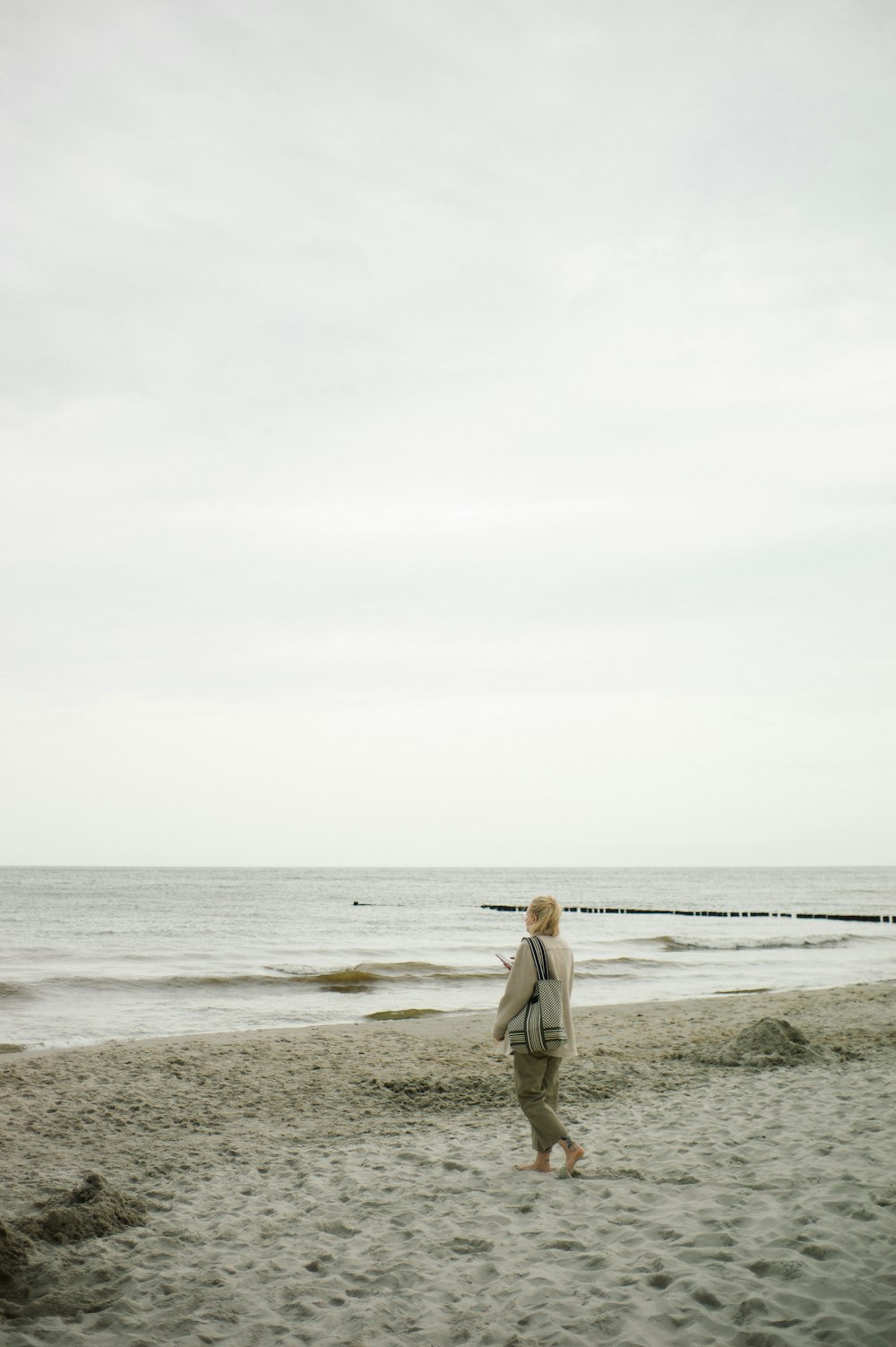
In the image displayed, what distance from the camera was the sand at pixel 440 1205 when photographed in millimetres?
4340

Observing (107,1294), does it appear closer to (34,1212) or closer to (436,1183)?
(34,1212)

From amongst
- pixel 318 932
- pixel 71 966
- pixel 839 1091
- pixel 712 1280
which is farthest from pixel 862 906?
pixel 712 1280

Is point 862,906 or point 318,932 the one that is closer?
point 318,932

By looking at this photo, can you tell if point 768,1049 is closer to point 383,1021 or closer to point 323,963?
point 383,1021

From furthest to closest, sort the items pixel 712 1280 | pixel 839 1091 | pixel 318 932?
pixel 318 932
pixel 839 1091
pixel 712 1280

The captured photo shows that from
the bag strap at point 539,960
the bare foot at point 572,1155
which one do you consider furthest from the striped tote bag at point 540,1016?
the bare foot at point 572,1155

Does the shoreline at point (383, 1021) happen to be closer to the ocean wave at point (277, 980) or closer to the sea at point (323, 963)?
the sea at point (323, 963)

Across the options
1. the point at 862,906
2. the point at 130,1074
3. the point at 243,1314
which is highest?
the point at 243,1314

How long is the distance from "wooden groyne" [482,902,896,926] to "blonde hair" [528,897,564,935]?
48449 millimetres

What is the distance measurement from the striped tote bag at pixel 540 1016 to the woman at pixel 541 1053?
33mm

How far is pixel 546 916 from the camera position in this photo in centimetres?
634

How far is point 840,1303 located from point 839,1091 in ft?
16.7

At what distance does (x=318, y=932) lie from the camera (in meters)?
38.1

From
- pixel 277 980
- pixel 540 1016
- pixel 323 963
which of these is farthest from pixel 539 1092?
pixel 323 963
